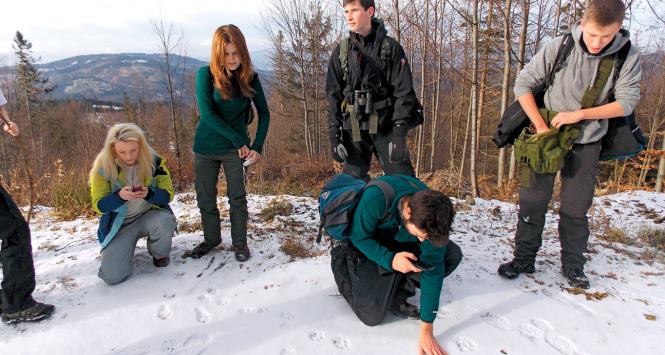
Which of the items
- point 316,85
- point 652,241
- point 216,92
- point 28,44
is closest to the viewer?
point 216,92

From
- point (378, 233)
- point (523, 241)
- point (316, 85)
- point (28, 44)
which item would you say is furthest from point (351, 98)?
point (28, 44)

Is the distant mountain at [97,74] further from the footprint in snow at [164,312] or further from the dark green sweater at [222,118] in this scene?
the footprint in snow at [164,312]

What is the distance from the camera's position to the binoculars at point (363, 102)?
2844 millimetres

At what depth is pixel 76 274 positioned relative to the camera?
8.93ft

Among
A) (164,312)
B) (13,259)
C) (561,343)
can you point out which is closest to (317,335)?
(164,312)

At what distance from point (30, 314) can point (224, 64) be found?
206cm

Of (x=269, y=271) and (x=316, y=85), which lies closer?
(x=269, y=271)

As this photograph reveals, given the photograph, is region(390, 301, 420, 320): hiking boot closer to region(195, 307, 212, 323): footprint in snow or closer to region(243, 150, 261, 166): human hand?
region(195, 307, 212, 323): footprint in snow

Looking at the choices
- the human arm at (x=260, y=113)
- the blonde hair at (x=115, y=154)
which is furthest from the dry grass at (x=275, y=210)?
the blonde hair at (x=115, y=154)

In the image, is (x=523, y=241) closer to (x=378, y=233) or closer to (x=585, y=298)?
(x=585, y=298)

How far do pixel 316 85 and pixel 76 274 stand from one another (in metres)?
13.9

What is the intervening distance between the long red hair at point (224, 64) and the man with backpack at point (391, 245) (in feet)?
3.72

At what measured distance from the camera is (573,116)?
90.6 inches

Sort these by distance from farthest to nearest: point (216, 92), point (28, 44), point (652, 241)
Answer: point (28, 44) < point (652, 241) < point (216, 92)
